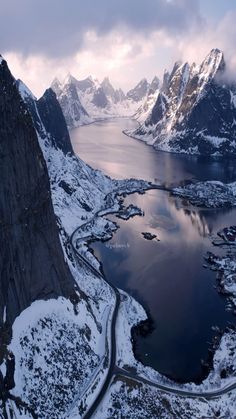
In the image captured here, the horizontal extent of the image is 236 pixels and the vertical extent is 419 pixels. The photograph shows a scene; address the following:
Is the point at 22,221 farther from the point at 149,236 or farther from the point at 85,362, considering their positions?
the point at 149,236

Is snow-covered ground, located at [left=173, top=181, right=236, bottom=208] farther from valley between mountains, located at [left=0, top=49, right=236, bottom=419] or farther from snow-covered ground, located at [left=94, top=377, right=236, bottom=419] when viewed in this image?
snow-covered ground, located at [left=94, top=377, right=236, bottom=419]

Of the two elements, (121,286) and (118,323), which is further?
(121,286)

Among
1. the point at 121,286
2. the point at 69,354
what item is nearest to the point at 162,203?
the point at 121,286

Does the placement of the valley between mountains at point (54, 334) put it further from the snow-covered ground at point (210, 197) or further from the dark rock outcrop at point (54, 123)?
the dark rock outcrop at point (54, 123)

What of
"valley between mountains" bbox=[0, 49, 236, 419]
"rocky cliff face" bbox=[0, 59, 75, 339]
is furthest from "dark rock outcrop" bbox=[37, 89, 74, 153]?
"rocky cliff face" bbox=[0, 59, 75, 339]

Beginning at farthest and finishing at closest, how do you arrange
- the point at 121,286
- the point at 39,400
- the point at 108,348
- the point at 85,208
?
the point at 85,208, the point at 121,286, the point at 108,348, the point at 39,400

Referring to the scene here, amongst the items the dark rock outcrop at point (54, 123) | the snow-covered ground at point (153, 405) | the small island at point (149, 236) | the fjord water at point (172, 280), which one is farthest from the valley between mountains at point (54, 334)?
the dark rock outcrop at point (54, 123)

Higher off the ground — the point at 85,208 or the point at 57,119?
the point at 57,119

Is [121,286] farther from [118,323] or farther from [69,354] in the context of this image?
[69,354]

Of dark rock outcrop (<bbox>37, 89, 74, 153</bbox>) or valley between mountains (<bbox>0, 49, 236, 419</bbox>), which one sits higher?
dark rock outcrop (<bbox>37, 89, 74, 153</bbox>)
